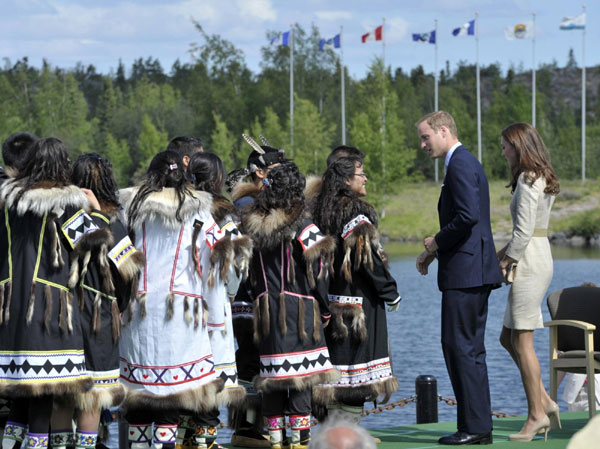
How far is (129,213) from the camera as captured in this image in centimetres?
628

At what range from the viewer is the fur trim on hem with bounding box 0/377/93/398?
550 centimetres

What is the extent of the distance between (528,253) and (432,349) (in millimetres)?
14532

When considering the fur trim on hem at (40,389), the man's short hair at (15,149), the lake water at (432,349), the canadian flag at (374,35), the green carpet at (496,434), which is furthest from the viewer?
the canadian flag at (374,35)

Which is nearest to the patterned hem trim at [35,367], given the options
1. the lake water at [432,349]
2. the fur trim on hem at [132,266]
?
the fur trim on hem at [132,266]

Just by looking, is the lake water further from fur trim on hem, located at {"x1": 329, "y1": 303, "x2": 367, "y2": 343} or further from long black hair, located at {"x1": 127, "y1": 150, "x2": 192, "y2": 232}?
long black hair, located at {"x1": 127, "y1": 150, "x2": 192, "y2": 232}

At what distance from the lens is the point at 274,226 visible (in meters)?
6.66

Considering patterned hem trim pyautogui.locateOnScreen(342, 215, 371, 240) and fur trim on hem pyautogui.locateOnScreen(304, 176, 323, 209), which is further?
fur trim on hem pyautogui.locateOnScreen(304, 176, 323, 209)

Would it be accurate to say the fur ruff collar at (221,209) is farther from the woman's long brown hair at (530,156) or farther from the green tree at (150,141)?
→ the green tree at (150,141)

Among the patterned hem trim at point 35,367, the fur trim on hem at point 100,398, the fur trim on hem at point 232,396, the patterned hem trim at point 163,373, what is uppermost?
the patterned hem trim at point 35,367

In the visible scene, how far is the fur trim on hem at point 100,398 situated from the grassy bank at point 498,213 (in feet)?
152

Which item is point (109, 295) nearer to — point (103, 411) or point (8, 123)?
point (103, 411)

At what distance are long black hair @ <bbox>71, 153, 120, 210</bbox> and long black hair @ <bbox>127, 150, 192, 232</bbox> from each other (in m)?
0.22

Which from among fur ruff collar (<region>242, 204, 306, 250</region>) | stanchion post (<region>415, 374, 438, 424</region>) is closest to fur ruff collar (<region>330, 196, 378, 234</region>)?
fur ruff collar (<region>242, 204, 306, 250</region>)

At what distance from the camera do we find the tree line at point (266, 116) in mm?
65812
